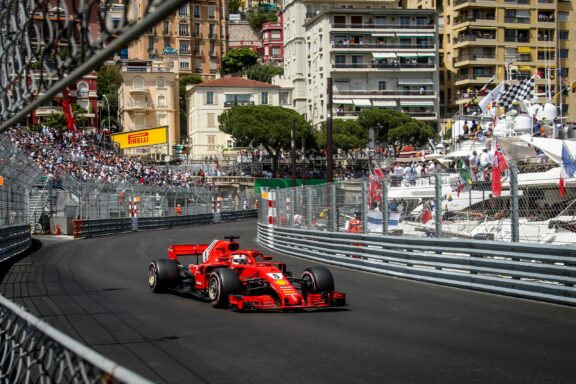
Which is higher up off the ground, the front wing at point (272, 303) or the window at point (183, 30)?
the window at point (183, 30)

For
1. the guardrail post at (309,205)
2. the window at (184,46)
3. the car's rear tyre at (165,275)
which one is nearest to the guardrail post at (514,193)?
the car's rear tyre at (165,275)

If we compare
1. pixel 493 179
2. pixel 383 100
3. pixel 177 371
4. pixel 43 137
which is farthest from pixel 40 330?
pixel 383 100

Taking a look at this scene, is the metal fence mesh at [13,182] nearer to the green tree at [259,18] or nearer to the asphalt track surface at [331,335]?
the asphalt track surface at [331,335]

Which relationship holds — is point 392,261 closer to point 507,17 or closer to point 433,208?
point 433,208

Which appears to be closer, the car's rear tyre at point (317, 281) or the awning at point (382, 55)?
→ the car's rear tyre at point (317, 281)

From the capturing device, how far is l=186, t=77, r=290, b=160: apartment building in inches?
3597

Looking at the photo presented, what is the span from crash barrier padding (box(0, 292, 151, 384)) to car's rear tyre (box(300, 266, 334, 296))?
686 centimetres

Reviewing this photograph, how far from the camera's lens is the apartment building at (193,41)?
4953 inches

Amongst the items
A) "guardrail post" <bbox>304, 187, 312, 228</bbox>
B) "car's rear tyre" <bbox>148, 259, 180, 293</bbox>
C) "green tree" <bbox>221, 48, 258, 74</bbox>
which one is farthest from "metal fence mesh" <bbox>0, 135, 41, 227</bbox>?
"green tree" <bbox>221, 48, 258, 74</bbox>

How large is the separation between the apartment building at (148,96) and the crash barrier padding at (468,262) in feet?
238

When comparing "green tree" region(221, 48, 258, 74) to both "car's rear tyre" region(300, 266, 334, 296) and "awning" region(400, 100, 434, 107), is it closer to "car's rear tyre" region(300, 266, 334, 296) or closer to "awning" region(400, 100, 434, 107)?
"awning" region(400, 100, 434, 107)

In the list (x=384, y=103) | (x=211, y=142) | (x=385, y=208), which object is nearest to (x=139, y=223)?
(x=385, y=208)

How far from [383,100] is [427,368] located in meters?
78.8

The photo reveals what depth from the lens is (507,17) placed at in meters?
84.3
